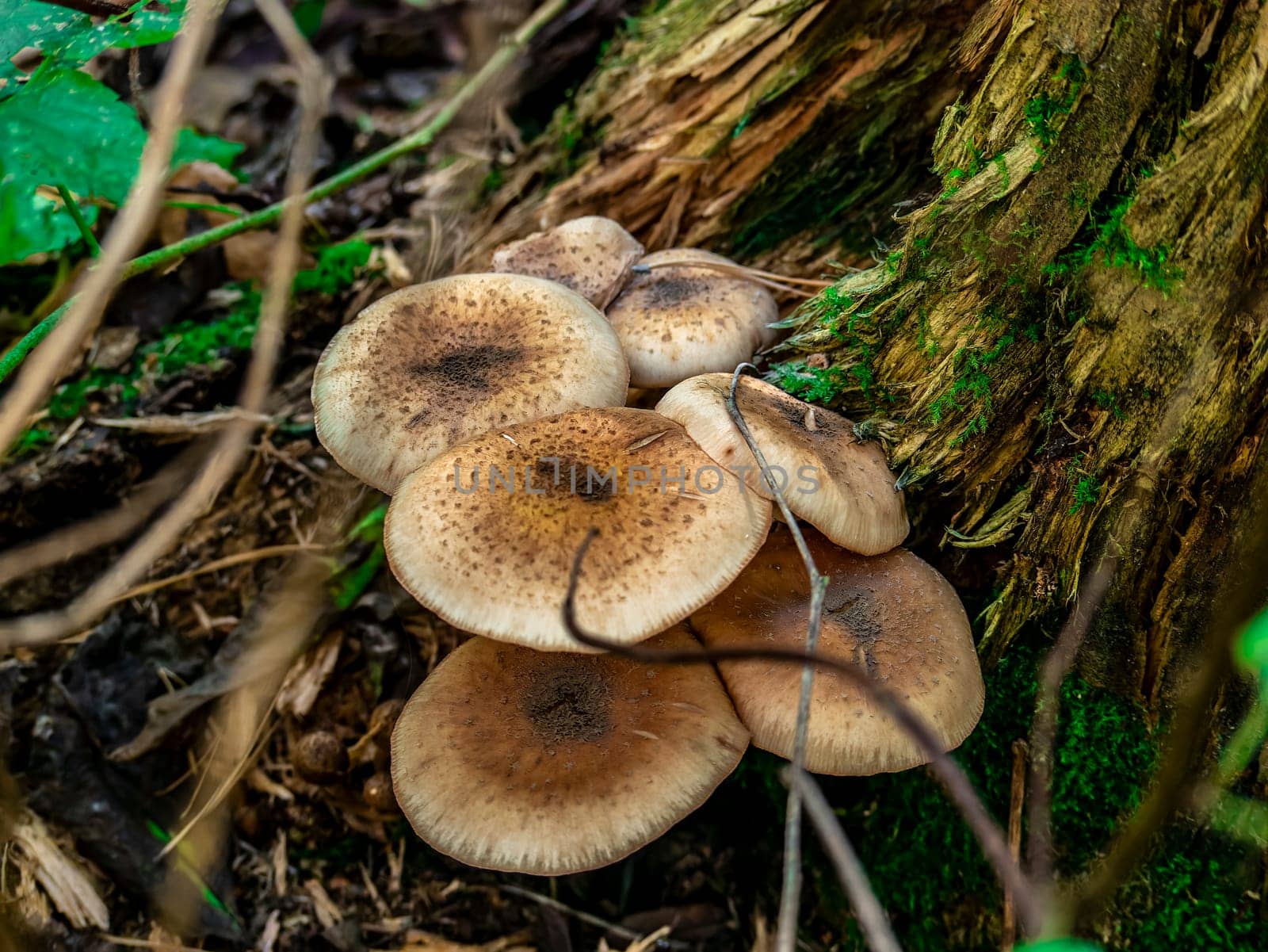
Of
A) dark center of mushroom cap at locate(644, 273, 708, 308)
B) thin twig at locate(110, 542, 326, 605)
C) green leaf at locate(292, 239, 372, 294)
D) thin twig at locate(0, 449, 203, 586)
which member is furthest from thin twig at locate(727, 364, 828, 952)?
thin twig at locate(0, 449, 203, 586)

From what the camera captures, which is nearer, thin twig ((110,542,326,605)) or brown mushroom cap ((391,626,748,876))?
brown mushroom cap ((391,626,748,876))

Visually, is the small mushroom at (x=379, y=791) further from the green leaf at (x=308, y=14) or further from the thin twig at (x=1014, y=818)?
the green leaf at (x=308, y=14)

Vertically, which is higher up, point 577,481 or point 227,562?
point 577,481

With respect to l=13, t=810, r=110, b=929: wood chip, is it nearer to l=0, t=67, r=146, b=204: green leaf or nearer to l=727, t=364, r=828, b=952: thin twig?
l=0, t=67, r=146, b=204: green leaf

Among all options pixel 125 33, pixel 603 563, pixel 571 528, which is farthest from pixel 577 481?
pixel 125 33

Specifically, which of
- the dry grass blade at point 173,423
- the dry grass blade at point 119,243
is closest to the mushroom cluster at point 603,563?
the dry grass blade at point 119,243

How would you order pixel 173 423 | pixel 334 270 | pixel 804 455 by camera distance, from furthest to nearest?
pixel 334 270
pixel 173 423
pixel 804 455

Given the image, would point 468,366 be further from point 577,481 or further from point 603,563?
point 603,563
